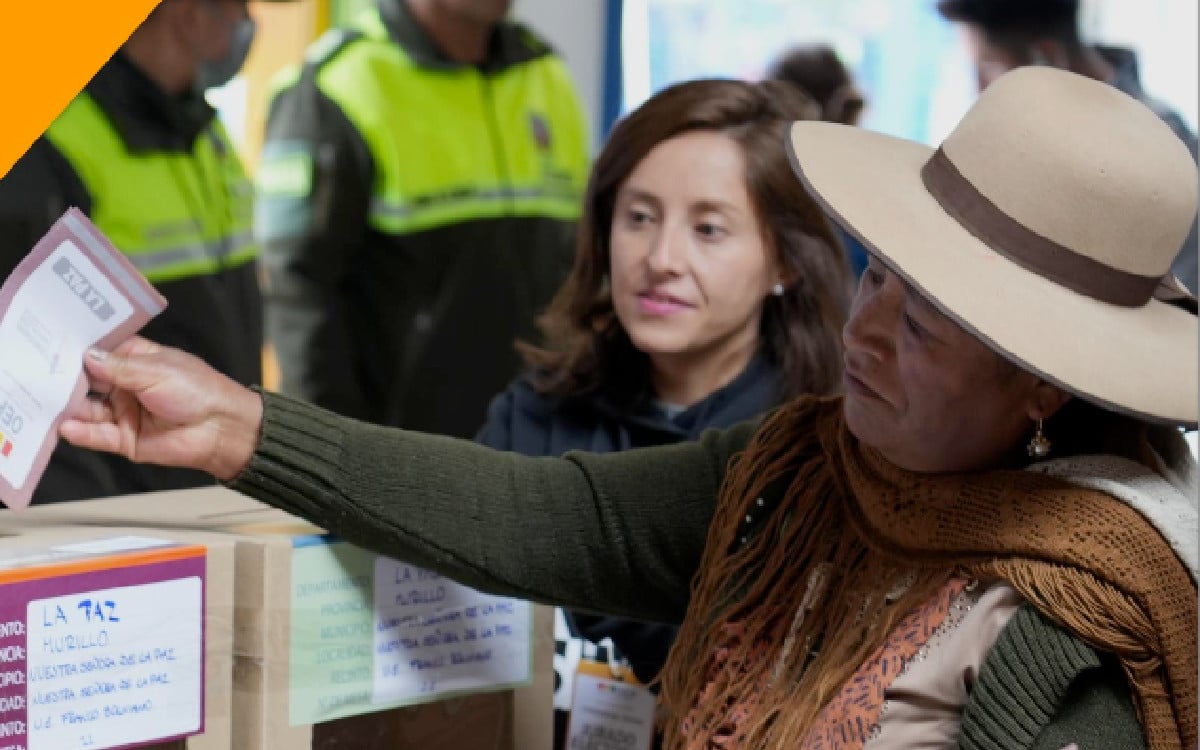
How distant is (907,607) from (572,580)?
1.21 feet

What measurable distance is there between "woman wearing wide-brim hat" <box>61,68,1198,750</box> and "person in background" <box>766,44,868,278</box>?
6.39 ft

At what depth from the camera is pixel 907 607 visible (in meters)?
1.37

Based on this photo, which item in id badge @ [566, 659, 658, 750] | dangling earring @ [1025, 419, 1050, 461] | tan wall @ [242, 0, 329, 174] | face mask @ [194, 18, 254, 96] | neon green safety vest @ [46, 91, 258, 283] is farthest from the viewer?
tan wall @ [242, 0, 329, 174]

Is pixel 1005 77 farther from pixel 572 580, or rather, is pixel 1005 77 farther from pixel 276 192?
pixel 276 192

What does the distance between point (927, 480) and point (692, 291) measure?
816 millimetres

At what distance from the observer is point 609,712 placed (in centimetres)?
175

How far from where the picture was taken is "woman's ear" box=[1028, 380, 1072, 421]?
135 cm

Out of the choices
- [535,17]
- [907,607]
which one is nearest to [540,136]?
[535,17]

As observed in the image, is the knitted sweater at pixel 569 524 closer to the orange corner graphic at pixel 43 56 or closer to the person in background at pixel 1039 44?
the orange corner graphic at pixel 43 56

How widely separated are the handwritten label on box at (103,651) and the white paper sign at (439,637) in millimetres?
222

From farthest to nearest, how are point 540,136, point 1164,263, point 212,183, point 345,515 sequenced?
1. point 540,136
2. point 212,183
3. point 345,515
4. point 1164,263

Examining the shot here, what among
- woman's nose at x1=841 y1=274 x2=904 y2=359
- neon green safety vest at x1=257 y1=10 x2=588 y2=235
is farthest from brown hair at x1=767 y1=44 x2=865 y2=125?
woman's nose at x1=841 y1=274 x2=904 y2=359

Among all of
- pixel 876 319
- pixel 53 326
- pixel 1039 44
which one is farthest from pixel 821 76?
pixel 53 326

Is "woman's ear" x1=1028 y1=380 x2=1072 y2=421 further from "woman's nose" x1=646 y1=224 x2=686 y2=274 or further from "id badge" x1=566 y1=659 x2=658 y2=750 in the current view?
"woman's nose" x1=646 y1=224 x2=686 y2=274
